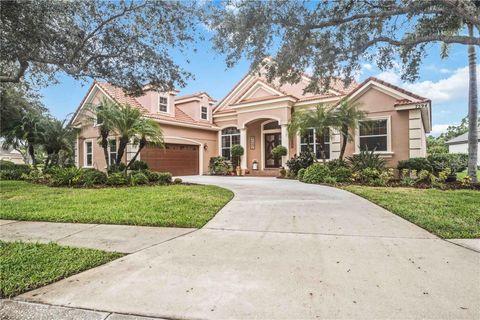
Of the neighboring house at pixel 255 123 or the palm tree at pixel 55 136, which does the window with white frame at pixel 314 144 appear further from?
the palm tree at pixel 55 136

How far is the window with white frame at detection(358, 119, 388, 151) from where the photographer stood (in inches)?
533

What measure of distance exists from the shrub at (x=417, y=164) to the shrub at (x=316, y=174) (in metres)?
3.49

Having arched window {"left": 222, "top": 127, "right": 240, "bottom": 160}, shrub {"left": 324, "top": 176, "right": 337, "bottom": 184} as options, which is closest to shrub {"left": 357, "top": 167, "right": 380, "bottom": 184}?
shrub {"left": 324, "top": 176, "right": 337, "bottom": 184}

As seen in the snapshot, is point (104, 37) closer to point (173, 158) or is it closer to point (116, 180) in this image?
point (116, 180)

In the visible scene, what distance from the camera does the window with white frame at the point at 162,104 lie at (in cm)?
1764

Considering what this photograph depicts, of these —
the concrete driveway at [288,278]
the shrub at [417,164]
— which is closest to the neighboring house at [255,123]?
the shrub at [417,164]

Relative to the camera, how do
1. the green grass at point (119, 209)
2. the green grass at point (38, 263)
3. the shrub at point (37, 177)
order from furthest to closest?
the shrub at point (37, 177) → the green grass at point (119, 209) → the green grass at point (38, 263)

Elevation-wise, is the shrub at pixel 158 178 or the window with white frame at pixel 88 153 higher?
the window with white frame at pixel 88 153

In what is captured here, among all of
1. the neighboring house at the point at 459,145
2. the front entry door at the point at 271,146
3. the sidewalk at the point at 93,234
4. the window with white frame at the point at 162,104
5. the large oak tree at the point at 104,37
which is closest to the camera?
the sidewalk at the point at 93,234

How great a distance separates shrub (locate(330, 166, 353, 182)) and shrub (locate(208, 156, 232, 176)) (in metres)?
8.34

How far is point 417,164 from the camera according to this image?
1148cm

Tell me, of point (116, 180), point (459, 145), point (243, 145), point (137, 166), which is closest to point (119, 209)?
point (116, 180)

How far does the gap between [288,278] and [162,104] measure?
16.9m

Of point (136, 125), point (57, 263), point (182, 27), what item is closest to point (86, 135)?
point (136, 125)
